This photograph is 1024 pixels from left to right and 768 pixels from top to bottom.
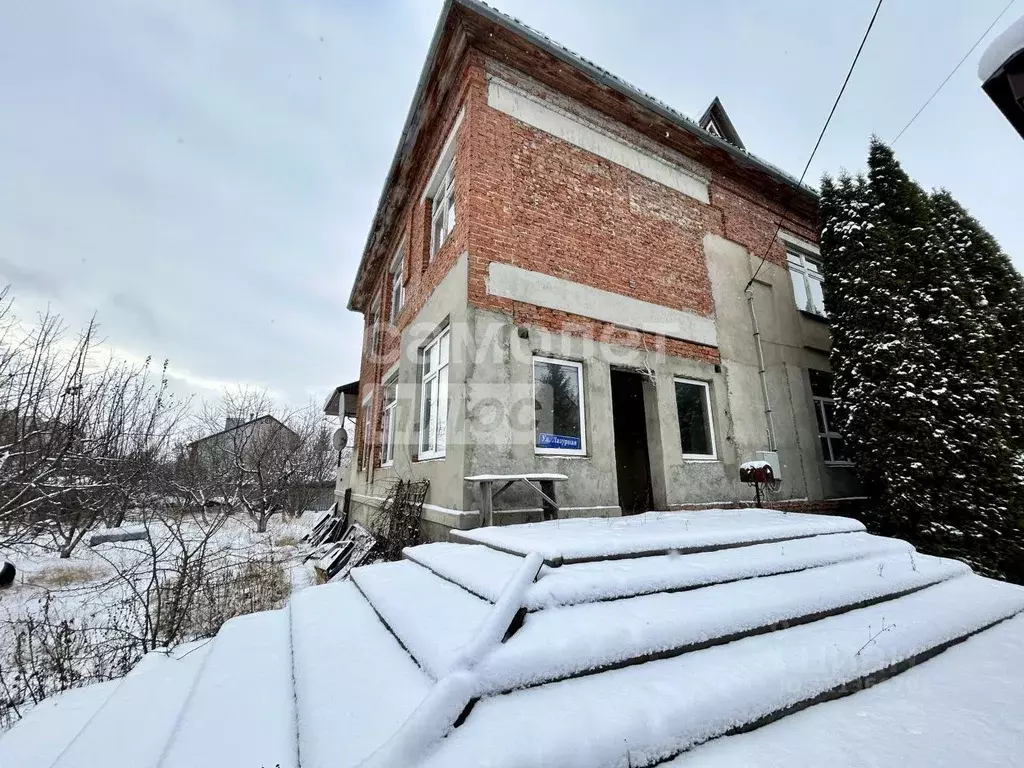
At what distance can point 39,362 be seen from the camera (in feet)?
24.0

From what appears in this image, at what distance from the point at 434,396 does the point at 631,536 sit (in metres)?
4.07

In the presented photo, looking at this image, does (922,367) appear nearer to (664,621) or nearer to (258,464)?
(664,621)

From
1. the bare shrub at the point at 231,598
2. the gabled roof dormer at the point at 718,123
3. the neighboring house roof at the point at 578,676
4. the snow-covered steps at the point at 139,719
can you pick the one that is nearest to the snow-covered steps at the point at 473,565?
the neighboring house roof at the point at 578,676

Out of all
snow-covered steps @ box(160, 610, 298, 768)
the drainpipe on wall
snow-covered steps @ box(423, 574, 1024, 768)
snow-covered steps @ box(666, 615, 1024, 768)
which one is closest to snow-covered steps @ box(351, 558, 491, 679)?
snow-covered steps @ box(423, 574, 1024, 768)

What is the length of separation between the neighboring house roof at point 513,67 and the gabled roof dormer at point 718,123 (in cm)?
212

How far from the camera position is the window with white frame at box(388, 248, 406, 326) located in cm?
931

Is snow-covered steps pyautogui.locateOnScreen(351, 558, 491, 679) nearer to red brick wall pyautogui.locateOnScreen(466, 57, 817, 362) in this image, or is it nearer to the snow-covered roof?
red brick wall pyautogui.locateOnScreen(466, 57, 817, 362)

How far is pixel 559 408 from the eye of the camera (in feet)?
19.0

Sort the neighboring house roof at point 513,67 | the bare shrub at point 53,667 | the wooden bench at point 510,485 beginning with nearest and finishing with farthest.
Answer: the bare shrub at point 53,667 < the wooden bench at point 510,485 < the neighboring house roof at point 513,67

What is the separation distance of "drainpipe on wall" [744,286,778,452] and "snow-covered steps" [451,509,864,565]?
2.65m

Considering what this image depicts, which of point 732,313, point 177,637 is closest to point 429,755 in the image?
point 177,637

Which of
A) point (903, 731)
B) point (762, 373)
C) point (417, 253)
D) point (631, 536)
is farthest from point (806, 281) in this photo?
point (903, 731)

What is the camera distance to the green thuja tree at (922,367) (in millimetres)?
5914

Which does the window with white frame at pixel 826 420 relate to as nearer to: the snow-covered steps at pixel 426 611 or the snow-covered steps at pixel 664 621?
the snow-covered steps at pixel 664 621
